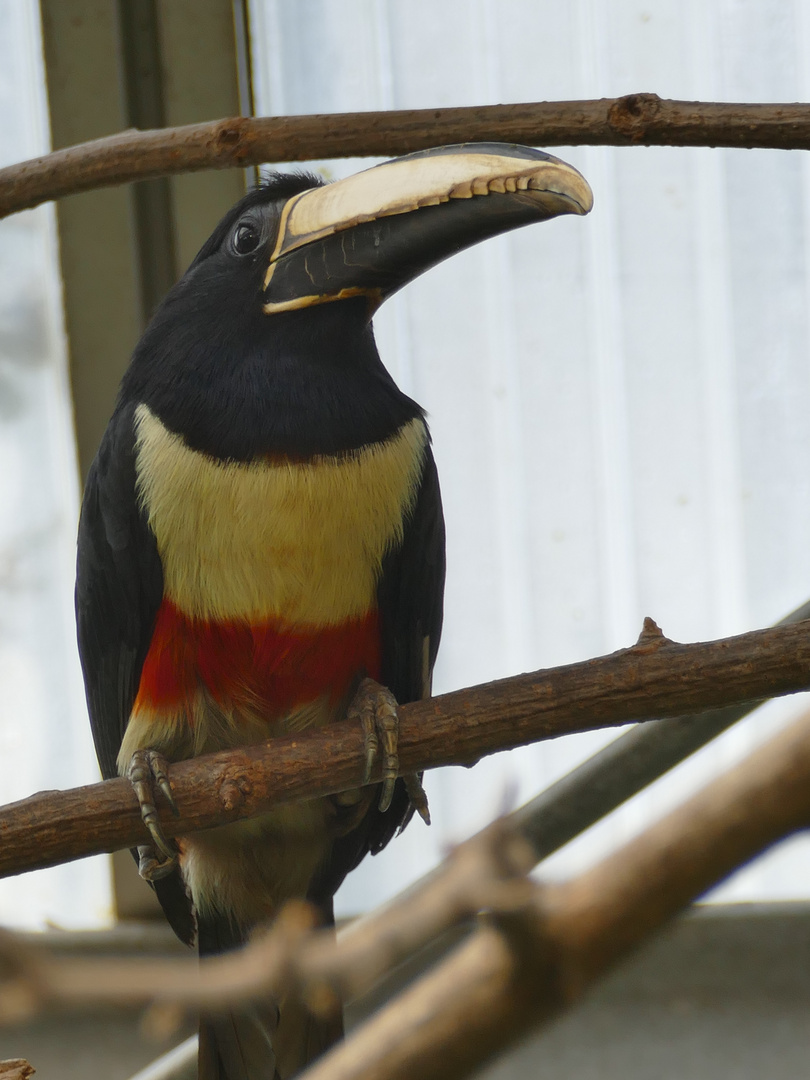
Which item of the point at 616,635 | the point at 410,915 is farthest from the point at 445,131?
the point at 616,635

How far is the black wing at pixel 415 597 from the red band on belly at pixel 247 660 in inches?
2.8

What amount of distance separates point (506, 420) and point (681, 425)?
0.45 meters

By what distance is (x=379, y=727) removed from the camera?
1.79m

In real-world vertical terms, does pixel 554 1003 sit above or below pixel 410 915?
above

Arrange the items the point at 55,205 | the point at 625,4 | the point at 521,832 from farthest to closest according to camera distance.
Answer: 1. the point at 55,205
2. the point at 625,4
3. the point at 521,832

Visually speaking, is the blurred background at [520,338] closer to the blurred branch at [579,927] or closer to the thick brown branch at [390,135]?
the thick brown branch at [390,135]

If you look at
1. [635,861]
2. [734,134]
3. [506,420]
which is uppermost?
[734,134]

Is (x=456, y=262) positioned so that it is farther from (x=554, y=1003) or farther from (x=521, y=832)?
(x=554, y=1003)

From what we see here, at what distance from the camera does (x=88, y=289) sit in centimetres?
312

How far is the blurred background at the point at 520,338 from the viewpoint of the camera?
2.92m

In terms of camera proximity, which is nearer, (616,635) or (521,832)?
(521,832)

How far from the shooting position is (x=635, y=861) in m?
0.50

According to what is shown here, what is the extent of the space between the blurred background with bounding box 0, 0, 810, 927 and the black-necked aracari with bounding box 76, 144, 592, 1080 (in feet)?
2.95

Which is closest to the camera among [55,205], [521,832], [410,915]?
[410,915]
